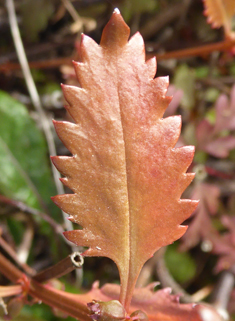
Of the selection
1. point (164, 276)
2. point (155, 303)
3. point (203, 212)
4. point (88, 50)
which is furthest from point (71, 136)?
point (164, 276)

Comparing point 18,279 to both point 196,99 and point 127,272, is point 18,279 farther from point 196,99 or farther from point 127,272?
point 196,99

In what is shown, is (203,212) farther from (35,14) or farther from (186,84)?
(35,14)

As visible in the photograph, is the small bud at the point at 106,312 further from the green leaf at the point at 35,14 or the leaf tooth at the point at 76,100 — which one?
the green leaf at the point at 35,14

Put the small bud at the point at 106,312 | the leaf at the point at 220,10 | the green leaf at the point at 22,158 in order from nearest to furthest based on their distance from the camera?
1. the small bud at the point at 106,312
2. the leaf at the point at 220,10
3. the green leaf at the point at 22,158

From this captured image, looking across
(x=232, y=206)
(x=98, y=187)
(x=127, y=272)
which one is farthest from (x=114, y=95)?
(x=232, y=206)

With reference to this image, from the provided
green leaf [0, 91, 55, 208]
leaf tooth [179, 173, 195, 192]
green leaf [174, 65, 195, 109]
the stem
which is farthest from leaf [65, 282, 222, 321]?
green leaf [174, 65, 195, 109]

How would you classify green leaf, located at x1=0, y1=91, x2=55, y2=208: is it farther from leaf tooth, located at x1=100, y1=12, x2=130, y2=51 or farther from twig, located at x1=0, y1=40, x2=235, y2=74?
leaf tooth, located at x1=100, y1=12, x2=130, y2=51

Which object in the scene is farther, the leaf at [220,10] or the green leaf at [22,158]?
the green leaf at [22,158]

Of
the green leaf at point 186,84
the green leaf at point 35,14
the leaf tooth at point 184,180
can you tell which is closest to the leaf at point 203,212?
the green leaf at point 186,84

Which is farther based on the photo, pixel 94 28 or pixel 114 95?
pixel 94 28
